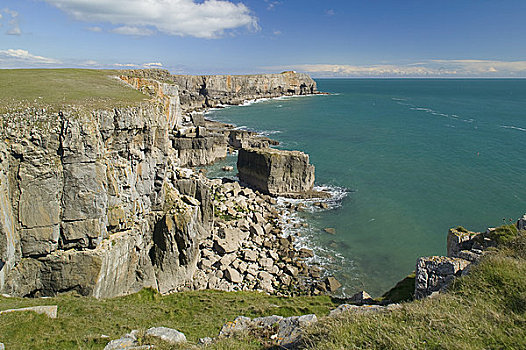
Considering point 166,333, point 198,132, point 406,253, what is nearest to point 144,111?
point 166,333

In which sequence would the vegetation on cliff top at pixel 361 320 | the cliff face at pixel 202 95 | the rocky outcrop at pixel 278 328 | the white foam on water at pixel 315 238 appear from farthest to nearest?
1. the cliff face at pixel 202 95
2. the white foam on water at pixel 315 238
3. the rocky outcrop at pixel 278 328
4. the vegetation on cliff top at pixel 361 320

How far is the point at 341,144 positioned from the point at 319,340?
6109 centimetres

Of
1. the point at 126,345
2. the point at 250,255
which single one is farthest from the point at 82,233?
the point at 250,255

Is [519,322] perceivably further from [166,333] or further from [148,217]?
[148,217]

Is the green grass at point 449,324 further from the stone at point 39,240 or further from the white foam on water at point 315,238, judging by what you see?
the white foam on water at point 315,238

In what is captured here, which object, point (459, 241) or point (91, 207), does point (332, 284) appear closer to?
point (459, 241)

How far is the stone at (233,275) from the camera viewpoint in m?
24.0

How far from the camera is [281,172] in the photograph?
40.4 meters

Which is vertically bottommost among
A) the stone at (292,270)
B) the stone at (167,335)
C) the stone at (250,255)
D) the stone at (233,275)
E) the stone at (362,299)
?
→ the stone at (292,270)

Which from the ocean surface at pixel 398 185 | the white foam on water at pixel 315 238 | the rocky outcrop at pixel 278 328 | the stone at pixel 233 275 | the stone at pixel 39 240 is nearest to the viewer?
the rocky outcrop at pixel 278 328

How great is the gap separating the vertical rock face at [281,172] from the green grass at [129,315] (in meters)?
20.5

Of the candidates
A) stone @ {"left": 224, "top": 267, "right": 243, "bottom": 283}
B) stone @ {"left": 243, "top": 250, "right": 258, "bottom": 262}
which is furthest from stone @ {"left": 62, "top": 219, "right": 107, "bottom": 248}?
stone @ {"left": 243, "top": 250, "right": 258, "bottom": 262}

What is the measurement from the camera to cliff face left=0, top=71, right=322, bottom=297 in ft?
48.9

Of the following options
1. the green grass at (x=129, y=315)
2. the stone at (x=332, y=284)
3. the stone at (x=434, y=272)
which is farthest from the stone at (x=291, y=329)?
the stone at (x=332, y=284)
